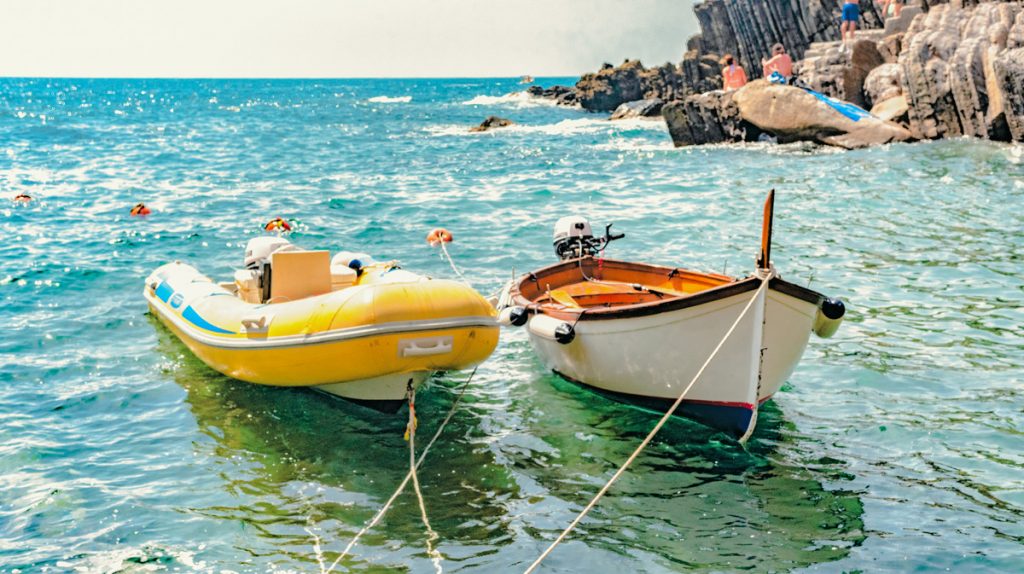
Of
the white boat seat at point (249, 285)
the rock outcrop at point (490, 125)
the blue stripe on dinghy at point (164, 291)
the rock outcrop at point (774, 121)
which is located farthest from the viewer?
the rock outcrop at point (490, 125)

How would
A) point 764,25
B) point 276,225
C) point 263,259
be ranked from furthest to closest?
point 764,25
point 276,225
point 263,259

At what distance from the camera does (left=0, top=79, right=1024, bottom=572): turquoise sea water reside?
6.48 m

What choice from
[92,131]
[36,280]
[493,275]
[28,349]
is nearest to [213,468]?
[28,349]

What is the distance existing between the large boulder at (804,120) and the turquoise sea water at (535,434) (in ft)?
22.4

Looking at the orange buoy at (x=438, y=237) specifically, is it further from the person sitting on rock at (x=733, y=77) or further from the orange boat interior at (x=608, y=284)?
the person sitting on rock at (x=733, y=77)

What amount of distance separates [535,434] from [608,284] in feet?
8.71

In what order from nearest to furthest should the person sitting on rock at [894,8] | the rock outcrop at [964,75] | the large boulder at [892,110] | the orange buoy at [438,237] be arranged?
the orange buoy at [438,237]
the rock outcrop at [964,75]
the large boulder at [892,110]
the person sitting on rock at [894,8]

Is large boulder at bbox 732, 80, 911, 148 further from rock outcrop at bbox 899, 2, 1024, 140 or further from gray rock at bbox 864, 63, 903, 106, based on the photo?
gray rock at bbox 864, 63, 903, 106

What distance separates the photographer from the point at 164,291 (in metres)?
11.1

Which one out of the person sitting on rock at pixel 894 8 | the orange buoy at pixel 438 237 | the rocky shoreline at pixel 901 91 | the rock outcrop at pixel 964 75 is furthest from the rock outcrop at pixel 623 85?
the orange buoy at pixel 438 237

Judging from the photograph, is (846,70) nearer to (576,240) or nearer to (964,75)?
(964,75)

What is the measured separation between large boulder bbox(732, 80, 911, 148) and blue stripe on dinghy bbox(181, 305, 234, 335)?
20965 mm

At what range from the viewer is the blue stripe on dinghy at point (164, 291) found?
1086 cm

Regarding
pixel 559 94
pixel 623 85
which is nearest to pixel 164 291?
pixel 623 85
